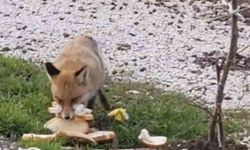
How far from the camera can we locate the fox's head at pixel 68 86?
6520mm

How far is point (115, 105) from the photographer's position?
7.45m

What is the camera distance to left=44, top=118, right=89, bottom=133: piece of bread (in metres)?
6.24

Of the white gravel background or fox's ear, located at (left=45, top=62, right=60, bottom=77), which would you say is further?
the white gravel background

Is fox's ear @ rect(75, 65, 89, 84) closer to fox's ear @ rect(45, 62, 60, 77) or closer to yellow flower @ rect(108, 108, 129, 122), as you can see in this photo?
fox's ear @ rect(45, 62, 60, 77)

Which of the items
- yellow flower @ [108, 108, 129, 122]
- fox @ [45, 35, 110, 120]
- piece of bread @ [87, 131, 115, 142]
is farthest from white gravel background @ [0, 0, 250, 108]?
piece of bread @ [87, 131, 115, 142]

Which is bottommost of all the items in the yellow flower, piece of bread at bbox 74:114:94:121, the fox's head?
the yellow flower

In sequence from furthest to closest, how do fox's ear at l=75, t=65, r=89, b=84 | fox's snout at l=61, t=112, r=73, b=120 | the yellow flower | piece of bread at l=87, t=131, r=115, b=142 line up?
the yellow flower
fox's ear at l=75, t=65, r=89, b=84
fox's snout at l=61, t=112, r=73, b=120
piece of bread at l=87, t=131, r=115, b=142

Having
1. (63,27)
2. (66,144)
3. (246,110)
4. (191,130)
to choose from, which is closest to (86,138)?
(66,144)

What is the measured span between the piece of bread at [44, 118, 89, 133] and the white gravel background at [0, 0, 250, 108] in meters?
2.25

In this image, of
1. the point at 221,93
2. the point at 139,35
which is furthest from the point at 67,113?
the point at 139,35

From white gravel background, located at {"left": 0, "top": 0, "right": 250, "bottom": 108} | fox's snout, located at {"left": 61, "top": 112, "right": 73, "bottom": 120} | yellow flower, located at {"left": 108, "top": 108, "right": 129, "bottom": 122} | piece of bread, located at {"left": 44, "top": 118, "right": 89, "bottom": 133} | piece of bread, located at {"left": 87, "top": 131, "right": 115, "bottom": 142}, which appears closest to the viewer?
piece of bread, located at {"left": 87, "top": 131, "right": 115, "bottom": 142}

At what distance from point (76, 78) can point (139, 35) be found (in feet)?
13.9

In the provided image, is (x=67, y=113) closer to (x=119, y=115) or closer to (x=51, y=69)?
(x=51, y=69)

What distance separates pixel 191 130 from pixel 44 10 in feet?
18.0
